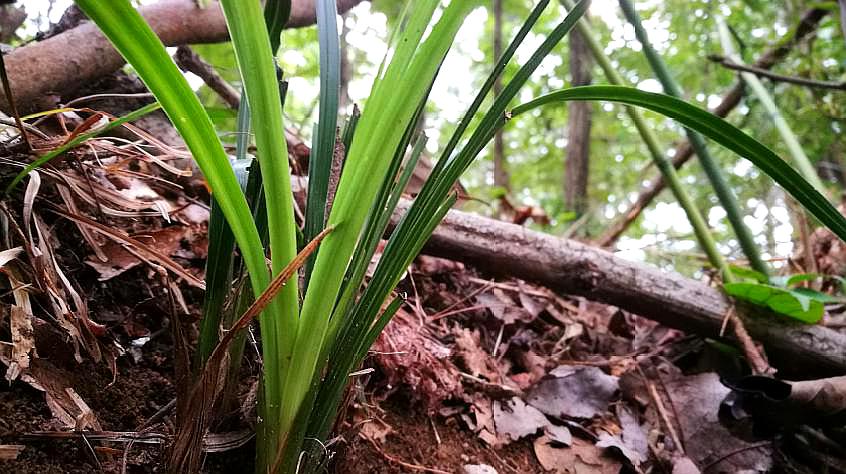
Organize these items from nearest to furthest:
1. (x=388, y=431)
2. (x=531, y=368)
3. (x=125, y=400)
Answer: (x=125, y=400) → (x=388, y=431) → (x=531, y=368)

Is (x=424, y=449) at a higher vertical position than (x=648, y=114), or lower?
lower

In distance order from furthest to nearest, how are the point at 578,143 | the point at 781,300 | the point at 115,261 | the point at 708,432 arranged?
the point at 578,143 < the point at 781,300 < the point at 708,432 < the point at 115,261

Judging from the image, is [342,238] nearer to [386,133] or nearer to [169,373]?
[386,133]

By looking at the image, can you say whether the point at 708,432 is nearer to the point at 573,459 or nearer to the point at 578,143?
the point at 573,459

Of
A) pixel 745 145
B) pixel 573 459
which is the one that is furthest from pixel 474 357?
pixel 745 145

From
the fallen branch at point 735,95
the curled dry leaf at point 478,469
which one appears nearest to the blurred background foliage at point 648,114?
the fallen branch at point 735,95

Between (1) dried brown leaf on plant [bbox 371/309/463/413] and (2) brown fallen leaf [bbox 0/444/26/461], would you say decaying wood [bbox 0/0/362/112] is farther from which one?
(1) dried brown leaf on plant [bbox 371/309/463/413]

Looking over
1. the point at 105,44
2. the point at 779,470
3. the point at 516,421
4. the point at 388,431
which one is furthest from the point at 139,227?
the point at 779,470

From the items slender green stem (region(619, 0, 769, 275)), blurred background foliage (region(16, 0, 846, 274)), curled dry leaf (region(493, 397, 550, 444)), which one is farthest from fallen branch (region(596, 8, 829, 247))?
curled dry leaf (region(493, 397, 550, 444))
